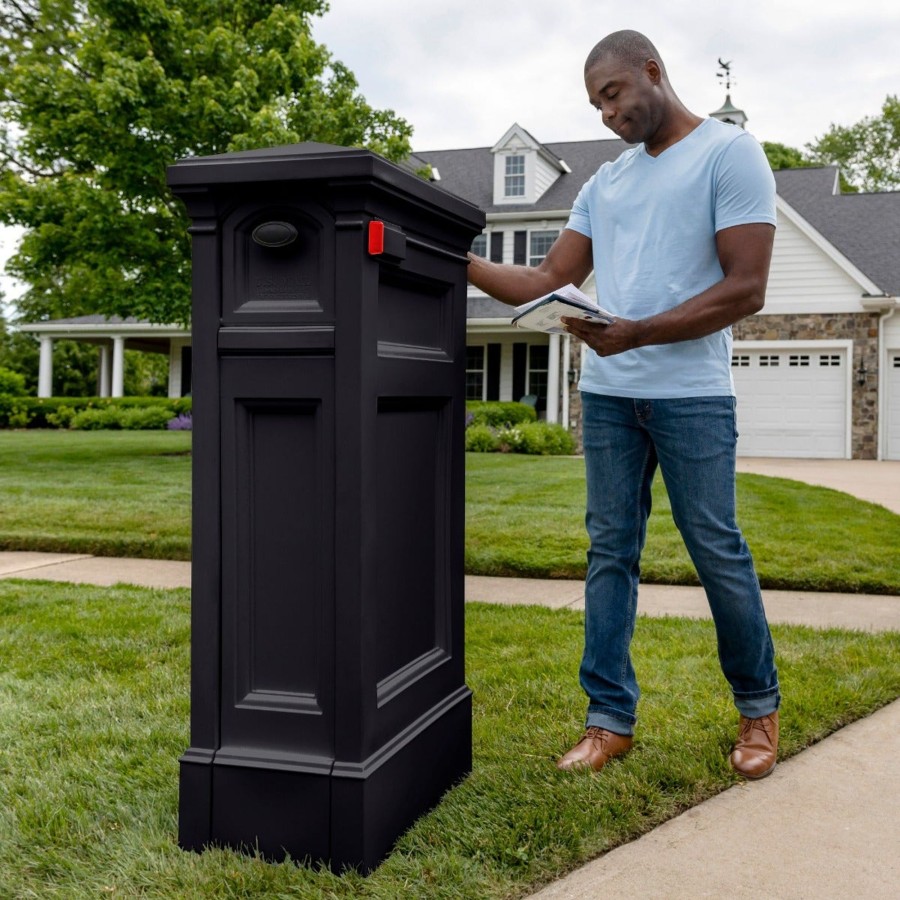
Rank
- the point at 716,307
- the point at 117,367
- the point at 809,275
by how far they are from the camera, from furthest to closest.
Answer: the point at 117,367
the point at 809,275
the point at 716,307

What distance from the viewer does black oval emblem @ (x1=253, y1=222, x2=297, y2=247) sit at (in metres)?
1.99

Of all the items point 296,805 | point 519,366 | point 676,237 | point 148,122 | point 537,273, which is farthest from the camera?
point 519,366

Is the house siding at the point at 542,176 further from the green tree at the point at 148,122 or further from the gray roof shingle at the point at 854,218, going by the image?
the green tree at the point at 148,122

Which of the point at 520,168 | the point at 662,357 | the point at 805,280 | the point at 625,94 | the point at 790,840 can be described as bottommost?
the point at 790,840

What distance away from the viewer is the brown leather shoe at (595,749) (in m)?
2.51

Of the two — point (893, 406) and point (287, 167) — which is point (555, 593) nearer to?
point (287, 167)

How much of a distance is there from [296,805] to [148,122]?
36.9 feet

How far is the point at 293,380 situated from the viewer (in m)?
2.01

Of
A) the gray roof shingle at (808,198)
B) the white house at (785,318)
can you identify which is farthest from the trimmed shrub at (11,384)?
the gray roof shingle at (808,198)

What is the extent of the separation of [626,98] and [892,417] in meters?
15.0

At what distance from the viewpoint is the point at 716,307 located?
2.34m

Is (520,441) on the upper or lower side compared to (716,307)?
lower

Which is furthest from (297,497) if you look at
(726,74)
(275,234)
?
(726,74)

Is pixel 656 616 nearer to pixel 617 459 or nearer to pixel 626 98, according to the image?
pixel 617 459
